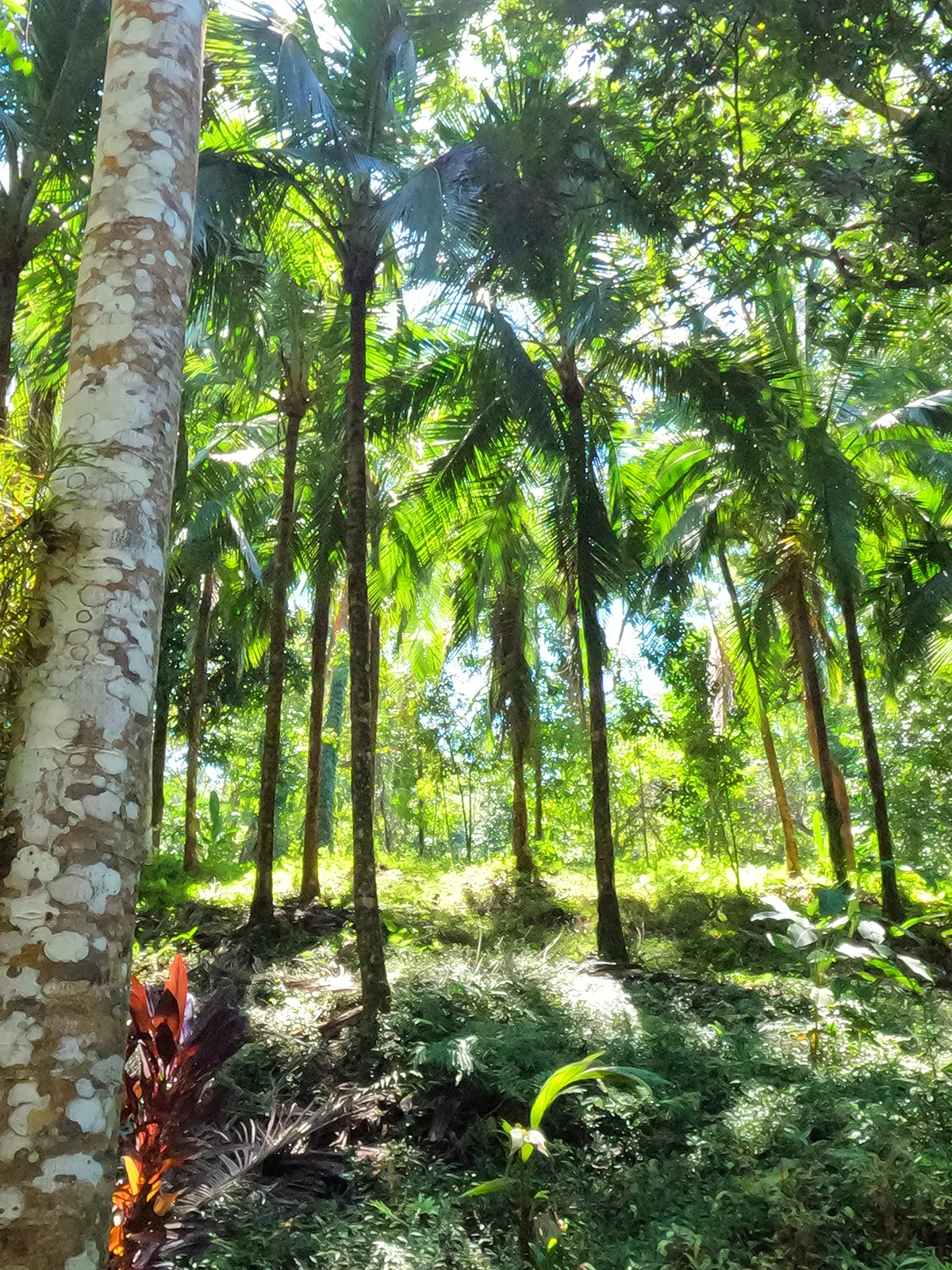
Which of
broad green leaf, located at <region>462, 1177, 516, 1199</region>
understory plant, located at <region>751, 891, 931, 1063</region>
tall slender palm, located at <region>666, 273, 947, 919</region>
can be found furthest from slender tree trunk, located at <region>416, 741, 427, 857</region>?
broad green leaf, located at <region>462, 1177, 516, 1199</region>

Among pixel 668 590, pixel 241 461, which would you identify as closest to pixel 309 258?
pixel 241 461

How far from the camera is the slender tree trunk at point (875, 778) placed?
938 centimetres

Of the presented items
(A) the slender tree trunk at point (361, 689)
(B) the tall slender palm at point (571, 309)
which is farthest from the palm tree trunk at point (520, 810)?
(A) the slender tree trunk at point (361, 689)

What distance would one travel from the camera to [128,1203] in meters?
2.76

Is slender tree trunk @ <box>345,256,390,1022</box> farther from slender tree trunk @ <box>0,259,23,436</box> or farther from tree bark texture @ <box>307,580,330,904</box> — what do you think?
tree bark texture @ <box>307,580,330,904</box>

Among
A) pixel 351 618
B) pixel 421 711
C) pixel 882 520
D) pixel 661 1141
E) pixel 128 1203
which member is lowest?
pixel 661 1141

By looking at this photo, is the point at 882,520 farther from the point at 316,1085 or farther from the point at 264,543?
the point at 316,1085

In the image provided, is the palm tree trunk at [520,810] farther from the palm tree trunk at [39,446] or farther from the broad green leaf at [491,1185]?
the palm tree trunk at [39,446]

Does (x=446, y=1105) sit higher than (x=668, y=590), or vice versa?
(x=668, y=590)

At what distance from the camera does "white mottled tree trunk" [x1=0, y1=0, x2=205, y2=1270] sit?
1.34 meters

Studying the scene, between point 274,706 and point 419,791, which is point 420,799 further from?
point 274,706

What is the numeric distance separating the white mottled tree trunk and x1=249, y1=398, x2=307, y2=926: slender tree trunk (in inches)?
266

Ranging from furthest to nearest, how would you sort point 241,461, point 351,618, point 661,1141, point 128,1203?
point 241,461, point 351,618, point 661,1141, point 128,1203

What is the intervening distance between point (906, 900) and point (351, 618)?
27.5 feet
